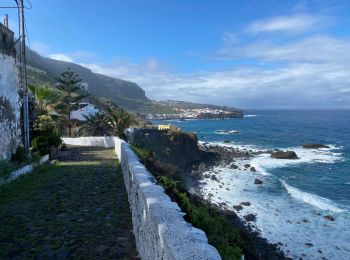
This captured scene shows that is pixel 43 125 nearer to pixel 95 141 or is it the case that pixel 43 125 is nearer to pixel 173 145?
pixel 95 141

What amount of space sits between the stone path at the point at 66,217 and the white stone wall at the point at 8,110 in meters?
1.59

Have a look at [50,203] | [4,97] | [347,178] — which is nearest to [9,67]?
[4,97]

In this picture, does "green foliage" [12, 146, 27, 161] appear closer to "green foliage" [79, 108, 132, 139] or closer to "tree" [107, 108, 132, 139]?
"green foliage" [79, 108, 132, 139]

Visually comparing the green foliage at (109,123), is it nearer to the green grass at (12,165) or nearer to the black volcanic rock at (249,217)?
the green grass at (12,165)

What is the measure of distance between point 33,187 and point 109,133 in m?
15.3

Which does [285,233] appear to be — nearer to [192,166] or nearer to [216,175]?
[216,175]

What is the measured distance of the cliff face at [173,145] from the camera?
47.9 meters

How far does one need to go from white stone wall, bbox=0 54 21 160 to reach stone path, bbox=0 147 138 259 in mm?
1585

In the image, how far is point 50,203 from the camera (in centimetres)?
791

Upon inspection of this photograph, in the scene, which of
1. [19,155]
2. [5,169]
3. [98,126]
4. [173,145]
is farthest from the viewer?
[173,145]

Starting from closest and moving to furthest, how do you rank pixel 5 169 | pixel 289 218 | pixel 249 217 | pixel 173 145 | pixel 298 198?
pixel 5 169 → pixel 249 217 → pixel 289 218 → pixel 298 198 → pixel 173 145

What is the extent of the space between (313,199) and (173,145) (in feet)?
83.2

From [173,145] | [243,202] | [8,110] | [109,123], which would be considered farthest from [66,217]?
[173,145]

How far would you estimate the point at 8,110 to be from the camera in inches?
487
